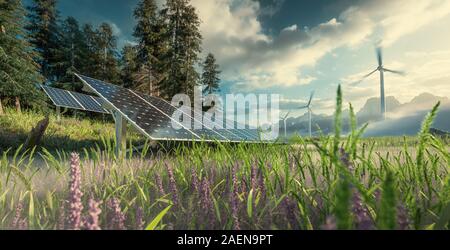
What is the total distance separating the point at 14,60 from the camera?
1978cm

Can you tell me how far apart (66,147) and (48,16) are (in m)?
34.5

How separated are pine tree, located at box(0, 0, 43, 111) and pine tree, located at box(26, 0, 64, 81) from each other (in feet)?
44.9

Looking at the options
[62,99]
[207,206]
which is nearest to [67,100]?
[62,99]

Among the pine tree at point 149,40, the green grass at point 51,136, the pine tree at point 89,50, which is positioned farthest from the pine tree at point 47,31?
the green grass at point 51,136

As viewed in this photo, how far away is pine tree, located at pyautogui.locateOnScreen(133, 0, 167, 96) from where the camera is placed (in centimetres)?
3053

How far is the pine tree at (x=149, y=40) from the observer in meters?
30.5

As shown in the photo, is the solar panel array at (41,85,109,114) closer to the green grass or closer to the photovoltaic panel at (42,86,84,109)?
→ the photovoltaic panel at (42,86,84,109)

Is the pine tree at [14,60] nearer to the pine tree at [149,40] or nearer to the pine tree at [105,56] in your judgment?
the pine tree at [149,40]

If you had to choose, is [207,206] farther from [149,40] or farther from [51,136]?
[149,40]

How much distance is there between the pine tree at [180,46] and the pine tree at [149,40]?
1.00 m

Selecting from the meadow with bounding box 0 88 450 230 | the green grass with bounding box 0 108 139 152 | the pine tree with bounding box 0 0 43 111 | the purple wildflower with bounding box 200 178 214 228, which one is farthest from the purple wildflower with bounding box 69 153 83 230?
the pine tree with bounding box 0 0 43 111

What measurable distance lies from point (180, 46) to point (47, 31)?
66.2 ft
